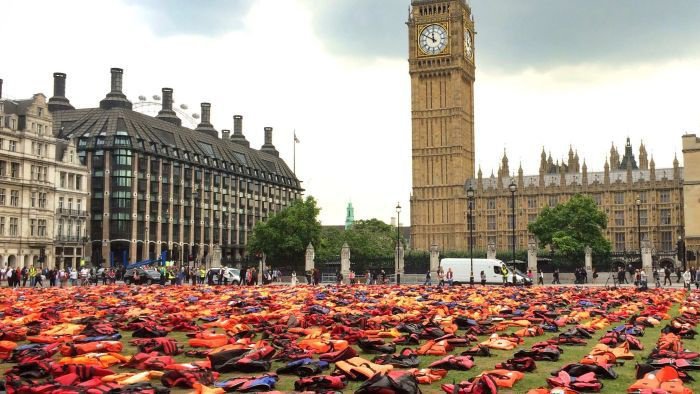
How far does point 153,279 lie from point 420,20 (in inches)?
3346

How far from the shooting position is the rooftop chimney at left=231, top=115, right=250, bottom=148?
145m

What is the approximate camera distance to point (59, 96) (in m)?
110

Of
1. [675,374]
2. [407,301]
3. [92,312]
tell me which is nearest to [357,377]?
[675,374]

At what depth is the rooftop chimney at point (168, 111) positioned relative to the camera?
12162 centimetres

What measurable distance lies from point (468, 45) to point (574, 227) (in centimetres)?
4536

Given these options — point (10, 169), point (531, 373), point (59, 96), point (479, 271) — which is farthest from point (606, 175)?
point (531, 373)

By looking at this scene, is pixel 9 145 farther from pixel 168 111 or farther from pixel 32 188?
pixel 168 111

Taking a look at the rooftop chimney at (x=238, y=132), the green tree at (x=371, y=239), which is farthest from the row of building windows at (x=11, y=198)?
the rooftop chimney at (x=238, y=132)

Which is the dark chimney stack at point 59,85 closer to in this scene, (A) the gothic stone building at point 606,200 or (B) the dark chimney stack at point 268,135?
(B) the dark chimney stack at point 268,135

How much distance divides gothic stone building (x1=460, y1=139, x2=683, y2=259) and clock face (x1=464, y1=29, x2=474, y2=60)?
18.7m

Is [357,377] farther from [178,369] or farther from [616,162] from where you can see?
[616,162]

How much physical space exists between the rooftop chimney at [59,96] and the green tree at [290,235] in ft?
118

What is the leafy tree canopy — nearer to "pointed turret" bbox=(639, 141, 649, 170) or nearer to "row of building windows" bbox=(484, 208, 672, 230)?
"row of building windows" bbox=(484, 208, 672, 230)

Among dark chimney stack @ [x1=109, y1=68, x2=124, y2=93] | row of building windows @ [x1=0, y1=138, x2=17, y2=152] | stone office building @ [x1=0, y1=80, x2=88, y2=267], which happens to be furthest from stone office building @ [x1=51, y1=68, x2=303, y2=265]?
row of building windows @ [x1=0, y1=138, x2=17, y2=152]
